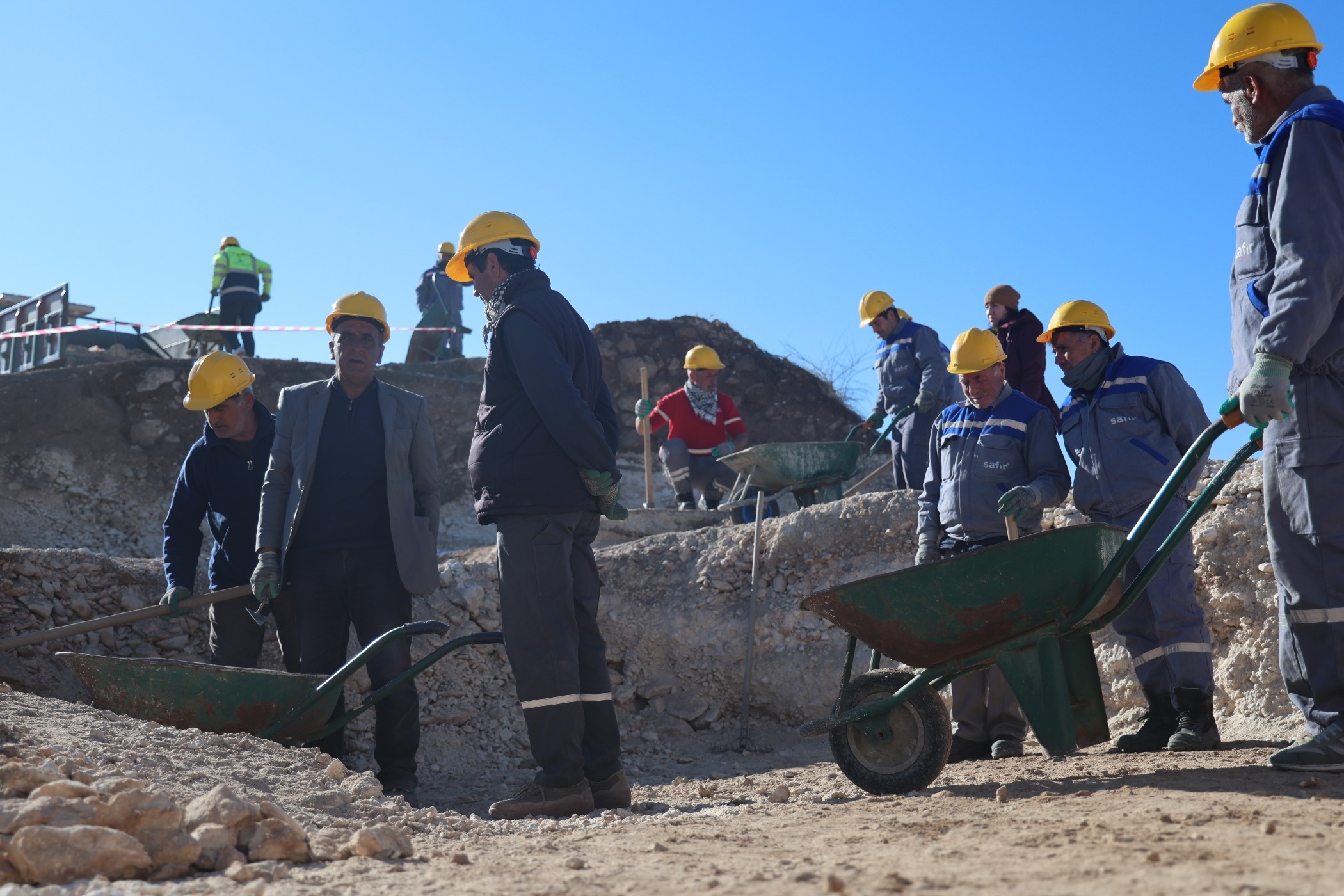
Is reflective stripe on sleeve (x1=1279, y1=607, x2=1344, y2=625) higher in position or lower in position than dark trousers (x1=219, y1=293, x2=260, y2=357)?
lower

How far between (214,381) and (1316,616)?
14.1ft

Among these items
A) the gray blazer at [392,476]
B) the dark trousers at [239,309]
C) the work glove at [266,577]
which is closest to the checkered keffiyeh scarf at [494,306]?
the gray blazer at [392,476]

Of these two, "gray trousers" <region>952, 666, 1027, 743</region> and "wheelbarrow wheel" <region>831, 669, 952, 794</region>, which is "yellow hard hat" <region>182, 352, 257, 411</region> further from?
"gray trousers" <region>952, 666, 1027, 743</region>

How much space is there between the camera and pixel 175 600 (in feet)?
15.5

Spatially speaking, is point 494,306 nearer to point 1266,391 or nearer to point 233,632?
point 233,632

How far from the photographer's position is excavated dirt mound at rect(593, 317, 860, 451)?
1527 cm

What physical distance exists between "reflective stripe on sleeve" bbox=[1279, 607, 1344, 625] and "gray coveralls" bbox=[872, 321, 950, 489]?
13.2ft

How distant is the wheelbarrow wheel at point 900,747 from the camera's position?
134 inches

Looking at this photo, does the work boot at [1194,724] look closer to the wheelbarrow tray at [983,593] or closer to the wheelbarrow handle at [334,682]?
the wheelbarrow tray at [983,593]

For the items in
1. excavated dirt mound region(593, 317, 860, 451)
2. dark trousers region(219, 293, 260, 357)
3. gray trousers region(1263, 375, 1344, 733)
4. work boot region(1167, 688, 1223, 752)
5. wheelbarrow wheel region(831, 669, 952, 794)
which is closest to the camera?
gray trousers region(1263, 375, 1344, 733)

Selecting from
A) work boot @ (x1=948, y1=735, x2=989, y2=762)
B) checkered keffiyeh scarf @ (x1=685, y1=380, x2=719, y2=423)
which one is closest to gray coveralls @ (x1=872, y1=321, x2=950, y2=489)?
checkered keffiyeh scarf @ (x1=685, y1=380, x2=719, y2=423)

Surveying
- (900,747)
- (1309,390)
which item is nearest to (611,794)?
(900,747)

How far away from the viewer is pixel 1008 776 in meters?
3.70

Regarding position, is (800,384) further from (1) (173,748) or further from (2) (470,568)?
(1) (173,748)
